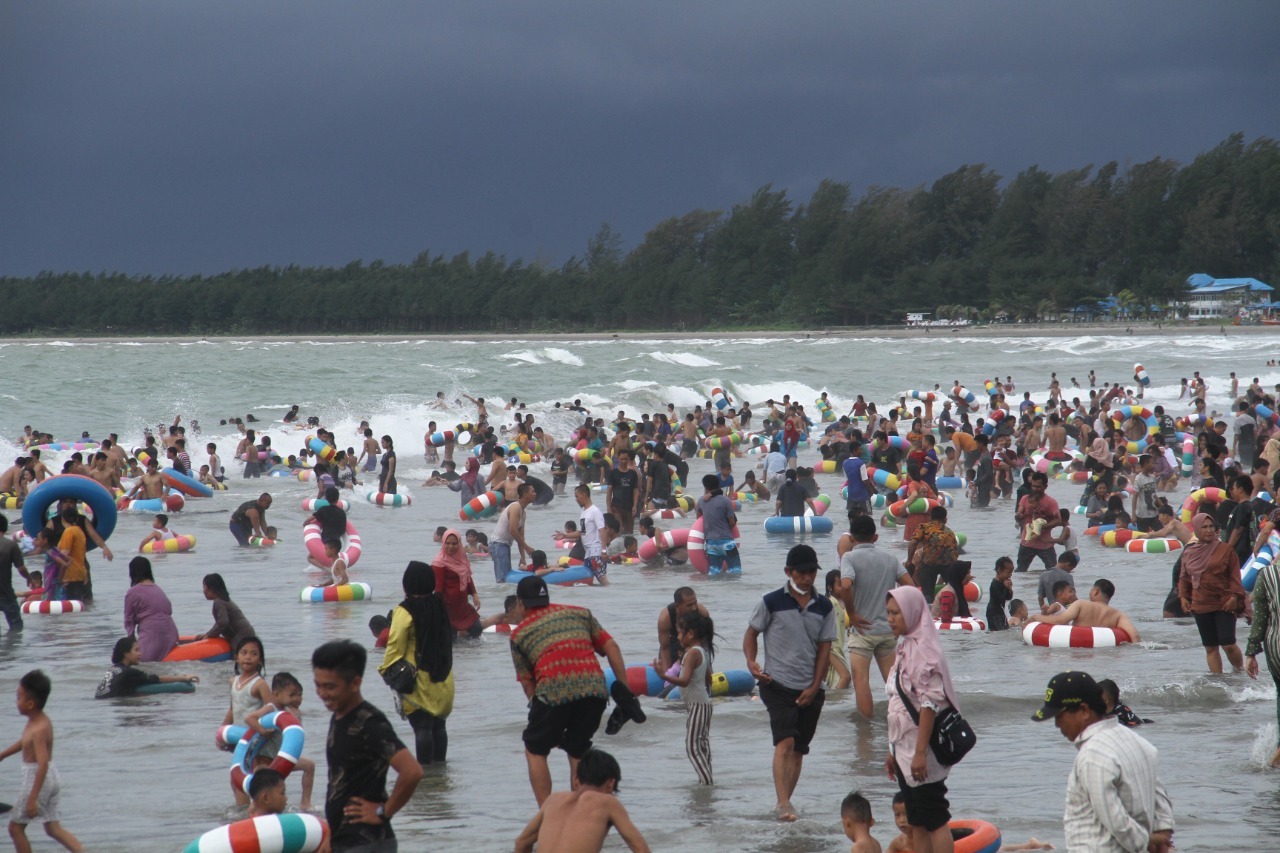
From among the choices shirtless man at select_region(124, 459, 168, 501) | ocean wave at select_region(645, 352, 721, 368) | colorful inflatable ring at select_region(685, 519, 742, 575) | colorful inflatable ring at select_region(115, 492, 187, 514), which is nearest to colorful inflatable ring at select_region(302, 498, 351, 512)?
colorful inflatable ring at select_region(115, 492, 187, 514)

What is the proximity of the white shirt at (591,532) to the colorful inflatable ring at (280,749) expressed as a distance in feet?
23.1

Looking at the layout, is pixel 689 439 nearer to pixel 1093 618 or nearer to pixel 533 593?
pixel 1093 618

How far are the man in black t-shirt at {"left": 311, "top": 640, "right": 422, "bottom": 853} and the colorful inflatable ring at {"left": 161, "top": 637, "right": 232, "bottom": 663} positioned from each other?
19.3 feet

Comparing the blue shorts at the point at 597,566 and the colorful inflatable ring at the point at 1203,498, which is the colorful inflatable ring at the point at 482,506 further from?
the colorful inflatable ring at the point at 1203,498

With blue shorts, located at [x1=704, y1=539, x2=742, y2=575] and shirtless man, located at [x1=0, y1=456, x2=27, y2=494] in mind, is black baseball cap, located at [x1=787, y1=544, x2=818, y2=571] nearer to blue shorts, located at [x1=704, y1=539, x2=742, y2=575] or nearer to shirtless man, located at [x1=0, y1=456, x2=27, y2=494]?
blue shorts, located at [x1=704, y1=539, x2=742, y2=575]

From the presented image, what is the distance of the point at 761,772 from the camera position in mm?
7012

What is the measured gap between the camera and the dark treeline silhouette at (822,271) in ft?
291

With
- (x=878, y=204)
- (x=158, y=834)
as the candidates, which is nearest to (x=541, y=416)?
(x=158, y=834)

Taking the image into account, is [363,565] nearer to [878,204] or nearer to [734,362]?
[734,362]

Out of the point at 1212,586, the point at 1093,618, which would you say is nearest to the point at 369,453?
the point at 1093,618

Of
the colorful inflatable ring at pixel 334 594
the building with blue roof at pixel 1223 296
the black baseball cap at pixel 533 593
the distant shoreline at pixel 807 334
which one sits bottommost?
the colorful inflatable ring at pixel 334 594

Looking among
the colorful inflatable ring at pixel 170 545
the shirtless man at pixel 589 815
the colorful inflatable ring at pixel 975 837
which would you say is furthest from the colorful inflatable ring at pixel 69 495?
the colorful inflatable ring at pixel 975 837

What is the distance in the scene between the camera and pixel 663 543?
14.8 metres

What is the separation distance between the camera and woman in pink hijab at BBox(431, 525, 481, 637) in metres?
9.17
